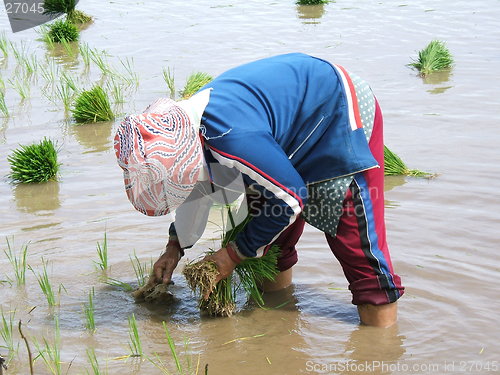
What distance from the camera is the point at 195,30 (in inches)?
381

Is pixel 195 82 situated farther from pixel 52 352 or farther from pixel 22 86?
pixel 52 352

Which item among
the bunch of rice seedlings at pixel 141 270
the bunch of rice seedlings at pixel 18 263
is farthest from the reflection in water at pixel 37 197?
the bunch of rice seedlings at pixel 141 270

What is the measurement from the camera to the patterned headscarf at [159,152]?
281 centimetres

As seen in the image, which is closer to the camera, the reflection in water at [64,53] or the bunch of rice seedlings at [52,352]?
the bunch of rice seedlings at [52,352]

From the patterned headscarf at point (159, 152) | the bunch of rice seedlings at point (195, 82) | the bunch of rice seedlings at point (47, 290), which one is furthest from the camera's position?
the bunch of rice seedlings at point (195, 82)

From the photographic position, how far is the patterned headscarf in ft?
9.21

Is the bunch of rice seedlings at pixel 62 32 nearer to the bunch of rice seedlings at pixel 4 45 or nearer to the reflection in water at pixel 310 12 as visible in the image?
the bunch of rice seedlings at pixel 4 45

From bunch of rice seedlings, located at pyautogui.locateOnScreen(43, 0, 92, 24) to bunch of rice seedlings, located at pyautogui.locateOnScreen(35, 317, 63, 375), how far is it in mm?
7555

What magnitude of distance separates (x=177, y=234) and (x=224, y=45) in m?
5.63

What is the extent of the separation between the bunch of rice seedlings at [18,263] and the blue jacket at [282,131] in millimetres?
1254

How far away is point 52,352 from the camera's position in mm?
3254

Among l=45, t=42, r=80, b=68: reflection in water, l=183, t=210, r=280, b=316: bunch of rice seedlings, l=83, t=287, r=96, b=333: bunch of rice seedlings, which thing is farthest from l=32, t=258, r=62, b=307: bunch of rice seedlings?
l=45, t=42, r=80, b=68: reflection in water

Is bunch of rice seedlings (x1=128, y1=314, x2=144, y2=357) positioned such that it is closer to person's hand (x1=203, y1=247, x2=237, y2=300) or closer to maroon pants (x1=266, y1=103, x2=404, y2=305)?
person's hand (x1=203, y1=247, x2=237, y2=300)

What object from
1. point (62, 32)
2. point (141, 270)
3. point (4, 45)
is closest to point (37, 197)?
point (141, 270)
